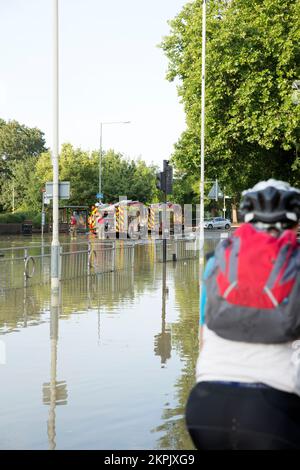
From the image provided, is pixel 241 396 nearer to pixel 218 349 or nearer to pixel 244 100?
pixel 218 349

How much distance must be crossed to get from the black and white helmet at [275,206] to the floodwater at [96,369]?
3.02m

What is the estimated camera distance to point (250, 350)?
2883 mm

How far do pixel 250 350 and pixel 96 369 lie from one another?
595 centimetres

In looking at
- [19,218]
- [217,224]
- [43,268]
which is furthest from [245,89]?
[217,224]

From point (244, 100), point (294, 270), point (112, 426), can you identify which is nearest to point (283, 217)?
point (294, 270)

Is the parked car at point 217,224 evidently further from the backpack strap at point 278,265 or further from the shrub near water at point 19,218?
the backpack strap at point 278,265

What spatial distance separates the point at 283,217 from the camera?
303 cm

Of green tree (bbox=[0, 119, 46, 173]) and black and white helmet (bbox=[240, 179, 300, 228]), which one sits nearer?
black and white helmet (bbox=[240, 179, 300, 228])

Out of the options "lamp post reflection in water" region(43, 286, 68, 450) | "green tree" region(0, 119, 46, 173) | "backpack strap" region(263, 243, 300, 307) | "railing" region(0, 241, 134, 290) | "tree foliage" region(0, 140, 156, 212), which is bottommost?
"lamp post reflection in water" region(43, 286, 68, 450)

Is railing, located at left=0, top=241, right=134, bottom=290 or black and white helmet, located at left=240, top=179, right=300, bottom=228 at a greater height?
black and white helmet, located at left=240, top=179, right=300, bottom=228

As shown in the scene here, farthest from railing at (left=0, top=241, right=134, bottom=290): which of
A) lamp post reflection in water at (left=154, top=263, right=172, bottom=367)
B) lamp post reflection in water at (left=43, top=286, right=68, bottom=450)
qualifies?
lamp post reflection in water at (left=43, top=286, right=68, bottom=450)

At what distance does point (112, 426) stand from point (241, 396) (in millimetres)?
3583

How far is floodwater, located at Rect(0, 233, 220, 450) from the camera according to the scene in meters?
6.04

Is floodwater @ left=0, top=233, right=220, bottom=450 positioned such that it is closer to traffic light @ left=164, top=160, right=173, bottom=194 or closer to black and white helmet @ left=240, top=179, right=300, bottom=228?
black and white helmet @ left=240, top=179, right=300, bottom=228
